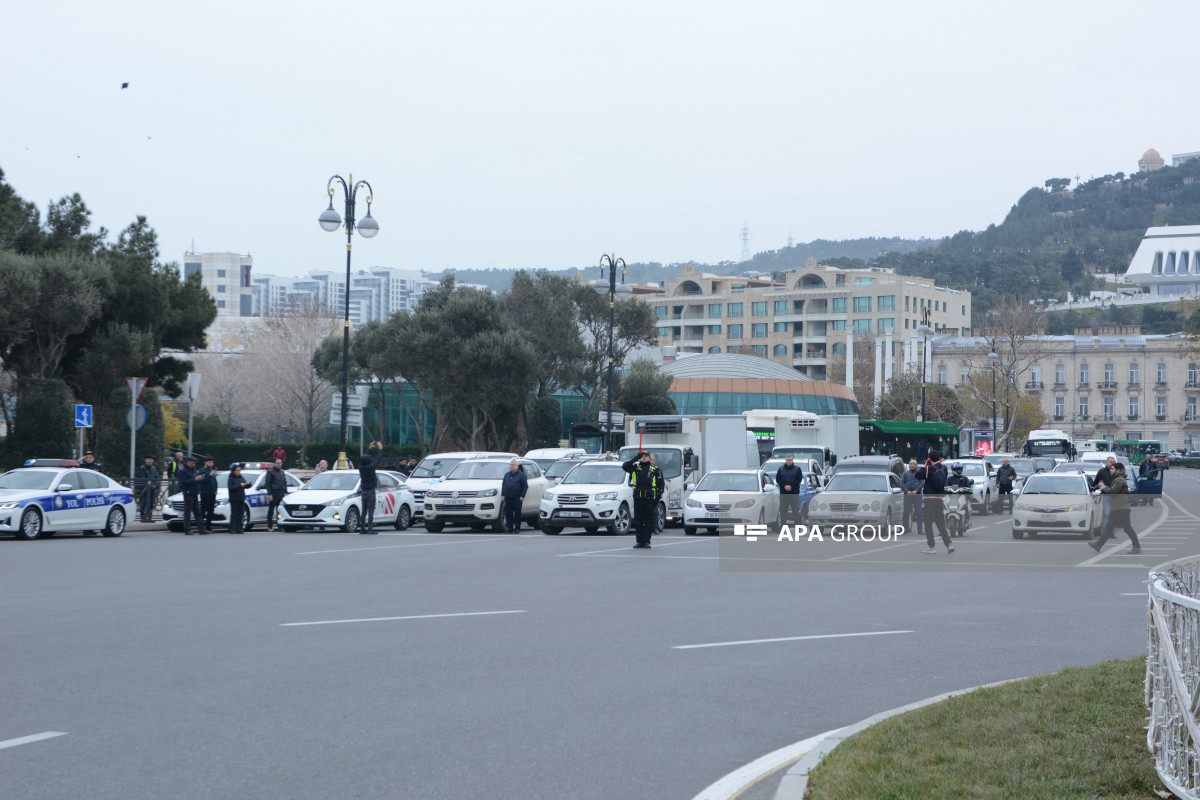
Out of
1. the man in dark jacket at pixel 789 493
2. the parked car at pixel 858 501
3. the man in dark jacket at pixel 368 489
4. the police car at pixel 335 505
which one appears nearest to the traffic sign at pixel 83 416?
the police car at pixel 335 505

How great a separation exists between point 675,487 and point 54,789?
25579 mm

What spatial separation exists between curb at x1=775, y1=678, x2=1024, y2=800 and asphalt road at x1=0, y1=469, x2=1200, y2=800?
32 centimetres

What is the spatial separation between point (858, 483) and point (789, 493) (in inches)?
74.1

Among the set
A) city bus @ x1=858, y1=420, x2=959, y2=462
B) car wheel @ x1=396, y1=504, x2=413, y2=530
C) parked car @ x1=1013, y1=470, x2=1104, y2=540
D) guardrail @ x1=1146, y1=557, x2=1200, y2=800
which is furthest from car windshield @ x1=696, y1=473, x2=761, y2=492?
city bus @ x1=858, y1=420, x2=959, y2=462

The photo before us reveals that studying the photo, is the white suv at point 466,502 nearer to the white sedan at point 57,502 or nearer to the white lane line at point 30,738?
the white sedan at point 57,502

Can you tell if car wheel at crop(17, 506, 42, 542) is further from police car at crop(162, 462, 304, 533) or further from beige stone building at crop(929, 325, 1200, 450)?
beige stone building at crop(929, 325, 1200, 450)

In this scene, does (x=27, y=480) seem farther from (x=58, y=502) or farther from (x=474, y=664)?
(x=474, y=664)

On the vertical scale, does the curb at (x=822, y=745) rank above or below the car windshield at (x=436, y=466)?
below

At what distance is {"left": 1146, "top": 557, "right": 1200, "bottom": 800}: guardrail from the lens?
5.23m

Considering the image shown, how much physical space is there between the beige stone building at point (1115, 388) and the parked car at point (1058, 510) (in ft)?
314

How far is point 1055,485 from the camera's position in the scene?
91.4 ft

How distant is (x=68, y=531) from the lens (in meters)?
25.5

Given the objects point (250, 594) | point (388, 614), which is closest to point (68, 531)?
point (250, 594)

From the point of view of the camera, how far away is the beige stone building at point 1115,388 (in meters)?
121
